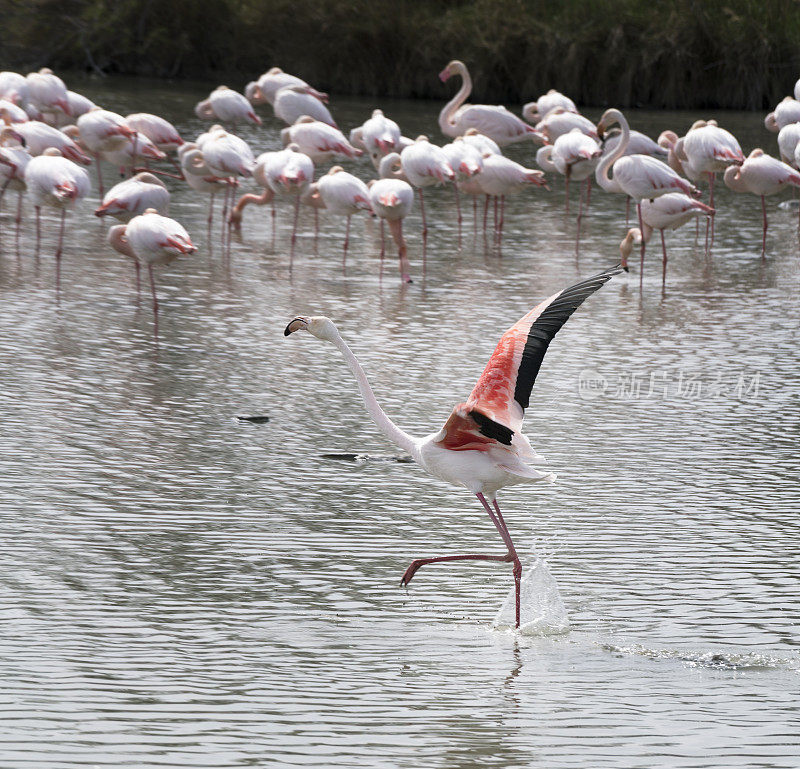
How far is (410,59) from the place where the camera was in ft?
85.0

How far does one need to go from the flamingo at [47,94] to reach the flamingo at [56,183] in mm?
4470

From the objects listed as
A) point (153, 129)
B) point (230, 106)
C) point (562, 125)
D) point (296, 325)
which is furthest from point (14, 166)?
point (296, 325)

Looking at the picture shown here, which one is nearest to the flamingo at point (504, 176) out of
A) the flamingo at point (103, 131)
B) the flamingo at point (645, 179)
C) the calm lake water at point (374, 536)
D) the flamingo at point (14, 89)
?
the flamingo at point (645, 179)

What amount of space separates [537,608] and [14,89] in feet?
35.2

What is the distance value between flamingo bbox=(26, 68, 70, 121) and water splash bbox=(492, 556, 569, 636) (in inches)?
416

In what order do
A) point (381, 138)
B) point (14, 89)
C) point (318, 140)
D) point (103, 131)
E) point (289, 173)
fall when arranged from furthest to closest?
point (14, 89) → point (381, 138) → point (318, 140) → point (103, 131) → point (289, 173)

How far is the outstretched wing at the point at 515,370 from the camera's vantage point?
4.70m

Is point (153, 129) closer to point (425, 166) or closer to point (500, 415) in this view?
point (425, 166)

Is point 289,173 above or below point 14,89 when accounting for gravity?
below

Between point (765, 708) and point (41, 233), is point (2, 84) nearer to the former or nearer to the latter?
point (41, 233)

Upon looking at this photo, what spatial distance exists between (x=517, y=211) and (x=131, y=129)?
13.3 ft

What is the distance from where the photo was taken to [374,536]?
17.8 feet

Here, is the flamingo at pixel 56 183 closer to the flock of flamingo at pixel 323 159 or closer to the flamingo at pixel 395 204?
the flock of flamingo at pixel 323 159

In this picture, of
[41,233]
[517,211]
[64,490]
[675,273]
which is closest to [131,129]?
[41,233]
